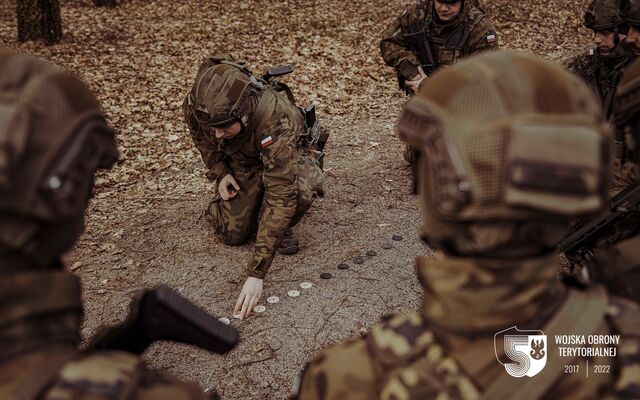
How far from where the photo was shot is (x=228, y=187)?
4957 mm

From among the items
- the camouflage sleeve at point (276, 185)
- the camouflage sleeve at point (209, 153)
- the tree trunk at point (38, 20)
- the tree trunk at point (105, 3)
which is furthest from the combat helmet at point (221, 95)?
the tree trunk at point (105, 3)

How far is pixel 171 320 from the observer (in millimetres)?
2078

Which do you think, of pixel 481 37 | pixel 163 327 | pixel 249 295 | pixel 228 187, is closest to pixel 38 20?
pixel 228 187

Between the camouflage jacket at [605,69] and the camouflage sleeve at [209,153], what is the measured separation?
3.11 metres

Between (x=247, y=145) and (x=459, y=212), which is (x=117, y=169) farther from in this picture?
(x=459, y=212)

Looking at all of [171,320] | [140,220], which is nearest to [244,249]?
[140,220]

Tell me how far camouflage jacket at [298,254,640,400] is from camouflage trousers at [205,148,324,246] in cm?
322

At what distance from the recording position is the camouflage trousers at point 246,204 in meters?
4.90

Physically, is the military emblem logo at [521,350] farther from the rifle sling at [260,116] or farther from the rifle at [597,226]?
the rifle sling at [260,116]

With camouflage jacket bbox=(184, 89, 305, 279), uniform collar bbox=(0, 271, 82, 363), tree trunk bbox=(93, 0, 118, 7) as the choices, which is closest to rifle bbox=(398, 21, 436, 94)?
camouflage jacket bbox=(184, 89, 305, 279)

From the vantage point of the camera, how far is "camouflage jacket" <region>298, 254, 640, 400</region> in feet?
4.92

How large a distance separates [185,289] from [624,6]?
3983 mm

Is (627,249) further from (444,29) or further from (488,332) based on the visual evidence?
(444,29)

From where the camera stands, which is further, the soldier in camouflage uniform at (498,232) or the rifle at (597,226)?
the rifle at (597,226)
